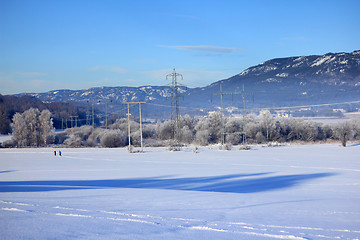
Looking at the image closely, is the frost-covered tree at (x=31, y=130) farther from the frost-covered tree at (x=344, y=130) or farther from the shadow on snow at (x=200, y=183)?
the frost-covered tree at (x=344, y=130)

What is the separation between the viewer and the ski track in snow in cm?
695

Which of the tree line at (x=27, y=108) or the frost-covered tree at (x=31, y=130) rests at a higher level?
the tree line at (x=27, y=108)

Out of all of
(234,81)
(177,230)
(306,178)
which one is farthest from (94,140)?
(234,81)

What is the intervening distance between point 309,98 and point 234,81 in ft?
222

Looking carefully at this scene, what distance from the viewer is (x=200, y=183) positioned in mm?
16672

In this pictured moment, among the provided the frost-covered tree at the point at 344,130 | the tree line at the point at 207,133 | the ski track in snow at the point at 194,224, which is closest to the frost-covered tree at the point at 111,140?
the tree line at the point at 207,133

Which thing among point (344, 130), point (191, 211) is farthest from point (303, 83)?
point (191, 211)

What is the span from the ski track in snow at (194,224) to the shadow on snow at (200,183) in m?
6.32

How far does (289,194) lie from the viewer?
1367 centimetres

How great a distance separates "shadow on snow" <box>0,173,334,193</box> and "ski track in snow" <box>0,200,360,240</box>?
6317 millimetres

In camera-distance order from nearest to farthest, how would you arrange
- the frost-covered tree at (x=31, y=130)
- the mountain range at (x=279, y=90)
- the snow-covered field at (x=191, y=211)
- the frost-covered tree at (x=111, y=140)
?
1. the snow-covered field at (x=191, y=211)
2. the frost-covered tree at (x=111, y=140)
3. the frost-covered tree at (x=31, y=130)
4. the mountain range at (x=279, y=90)

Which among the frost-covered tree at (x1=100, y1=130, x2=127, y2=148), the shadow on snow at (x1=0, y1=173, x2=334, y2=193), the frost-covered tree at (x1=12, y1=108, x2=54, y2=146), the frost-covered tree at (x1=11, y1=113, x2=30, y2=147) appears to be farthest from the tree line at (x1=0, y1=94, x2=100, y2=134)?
the shadow on snow at (x1=0, y1=173, x2=334, y2=193)

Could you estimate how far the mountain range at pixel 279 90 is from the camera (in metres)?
124

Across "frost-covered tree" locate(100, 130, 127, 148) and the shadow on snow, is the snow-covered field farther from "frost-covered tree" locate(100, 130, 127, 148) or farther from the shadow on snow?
"frost-covered tree" locate(100, 130, 127, 148)
